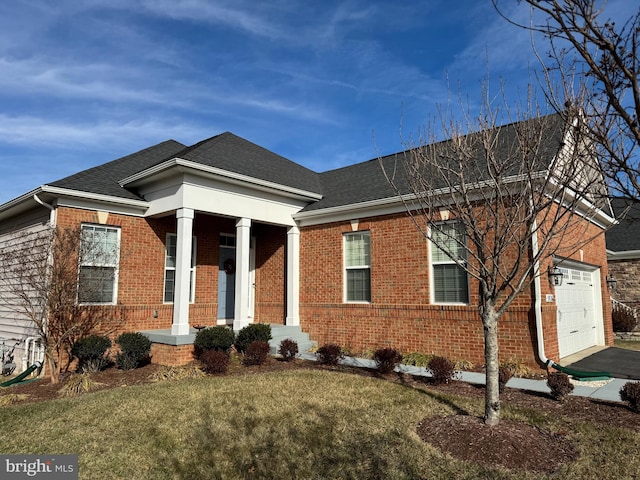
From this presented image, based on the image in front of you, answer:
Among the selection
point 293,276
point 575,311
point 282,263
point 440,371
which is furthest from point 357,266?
point 575,311

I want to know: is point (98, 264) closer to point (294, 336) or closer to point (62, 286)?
point (62, 286)

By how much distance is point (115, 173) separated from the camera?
12.6 meters

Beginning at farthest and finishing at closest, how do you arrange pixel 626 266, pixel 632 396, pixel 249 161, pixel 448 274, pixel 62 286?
pixel 626 266 < pixel 249 161 < pixel 448 274 < pixel 62 286 < pixel 632 396

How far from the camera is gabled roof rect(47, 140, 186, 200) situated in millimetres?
10930

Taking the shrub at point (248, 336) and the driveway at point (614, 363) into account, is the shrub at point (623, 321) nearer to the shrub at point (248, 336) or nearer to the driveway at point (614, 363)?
the driveway at point (614, 363)

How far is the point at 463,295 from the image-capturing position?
10.1m

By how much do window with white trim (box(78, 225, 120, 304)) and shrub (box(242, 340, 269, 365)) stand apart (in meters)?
4.18

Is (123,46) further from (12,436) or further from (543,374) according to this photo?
(543,374)

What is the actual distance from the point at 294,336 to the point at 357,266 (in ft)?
9.32

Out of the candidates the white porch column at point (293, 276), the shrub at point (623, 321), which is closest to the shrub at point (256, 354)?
the white porch column at point (293, 276)

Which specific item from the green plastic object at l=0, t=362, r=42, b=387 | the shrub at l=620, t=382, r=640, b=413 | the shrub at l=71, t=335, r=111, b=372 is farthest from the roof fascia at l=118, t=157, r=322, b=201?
the shrub at l=620, t=382, r=640, b=413

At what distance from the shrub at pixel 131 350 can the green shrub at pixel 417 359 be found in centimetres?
638

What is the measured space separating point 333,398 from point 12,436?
451 cm

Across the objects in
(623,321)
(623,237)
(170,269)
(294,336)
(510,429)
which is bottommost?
(510,429)
